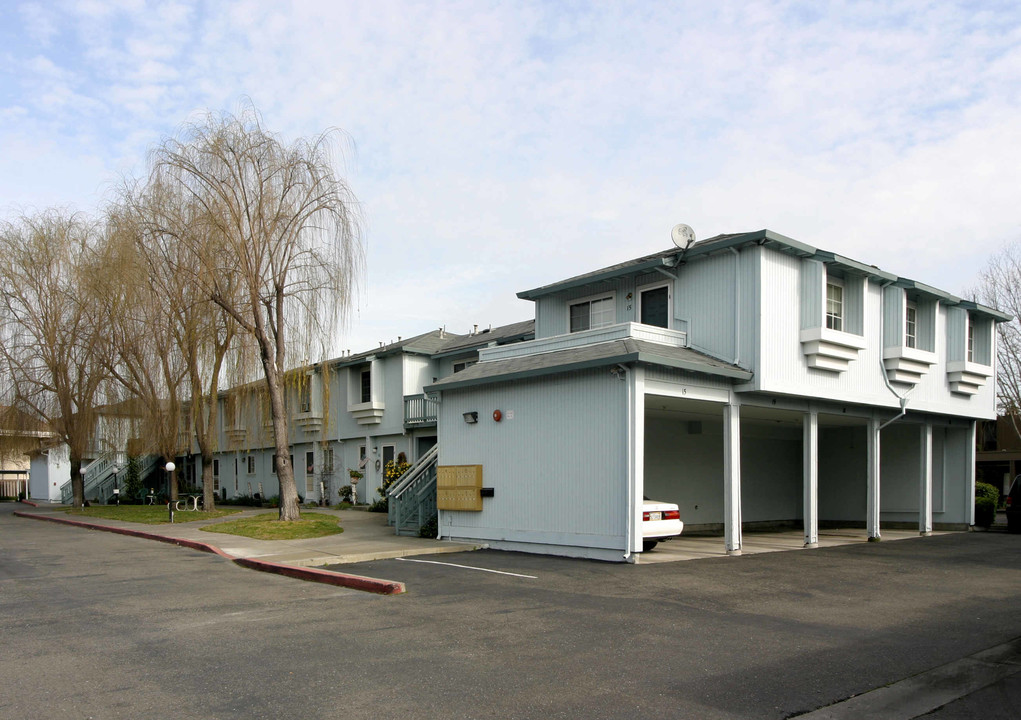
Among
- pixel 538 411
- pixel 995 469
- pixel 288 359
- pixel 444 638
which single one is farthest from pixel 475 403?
pixel 995 469

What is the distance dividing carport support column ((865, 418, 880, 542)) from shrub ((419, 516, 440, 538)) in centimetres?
1072

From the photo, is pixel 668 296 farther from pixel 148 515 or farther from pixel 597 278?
pixel 148 515

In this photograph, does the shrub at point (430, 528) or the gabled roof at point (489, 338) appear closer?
the shrub at point (430, 528)

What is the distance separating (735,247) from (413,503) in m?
9.63

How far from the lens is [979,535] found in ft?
72.2

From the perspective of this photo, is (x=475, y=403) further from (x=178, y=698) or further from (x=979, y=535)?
(x=979, y=535)

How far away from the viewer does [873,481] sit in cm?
2036

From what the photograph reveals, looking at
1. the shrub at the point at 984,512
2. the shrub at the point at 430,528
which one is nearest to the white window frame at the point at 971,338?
the shrub at the point at 984,512

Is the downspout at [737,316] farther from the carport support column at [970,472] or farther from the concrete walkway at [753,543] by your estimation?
the carport support column at [970,472]

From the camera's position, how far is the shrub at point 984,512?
967 inches

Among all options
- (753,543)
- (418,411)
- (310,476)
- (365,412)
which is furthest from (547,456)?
(310,476)

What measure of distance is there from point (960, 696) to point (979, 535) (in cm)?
1802

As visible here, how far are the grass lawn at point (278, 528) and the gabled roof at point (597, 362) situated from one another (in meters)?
4.73

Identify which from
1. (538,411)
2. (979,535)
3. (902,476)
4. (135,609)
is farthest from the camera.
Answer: (902,476)
